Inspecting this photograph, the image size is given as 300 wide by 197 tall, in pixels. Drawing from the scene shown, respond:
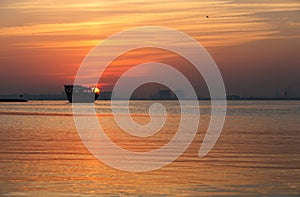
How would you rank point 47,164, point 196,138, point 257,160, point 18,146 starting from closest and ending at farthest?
point 47,164 < point 257,160 < point 18,146 < point 196,138

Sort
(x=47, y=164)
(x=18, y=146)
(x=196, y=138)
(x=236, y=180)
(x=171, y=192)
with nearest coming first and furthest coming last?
(x=171, y=192), (x=236, y=180), (x=47, y=164), (x=18, y=146), (x=196, y=138)

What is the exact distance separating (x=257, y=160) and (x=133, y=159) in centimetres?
431

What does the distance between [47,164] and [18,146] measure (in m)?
7.70

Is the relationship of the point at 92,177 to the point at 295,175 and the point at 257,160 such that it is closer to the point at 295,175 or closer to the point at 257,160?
the point at 295,175

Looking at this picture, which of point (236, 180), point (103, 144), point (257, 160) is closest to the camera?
point (236, 180)

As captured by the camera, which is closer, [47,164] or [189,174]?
[189,174]

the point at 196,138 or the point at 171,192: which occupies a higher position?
the point at 171,192

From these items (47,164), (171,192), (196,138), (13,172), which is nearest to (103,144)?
(196,138)

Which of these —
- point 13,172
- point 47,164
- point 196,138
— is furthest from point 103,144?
point 13,172

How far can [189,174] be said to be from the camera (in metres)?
20.0

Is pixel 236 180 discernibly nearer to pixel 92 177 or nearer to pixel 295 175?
pixel 295 175

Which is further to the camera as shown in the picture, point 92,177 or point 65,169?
point 65,169

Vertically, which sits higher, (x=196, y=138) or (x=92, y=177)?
(x=92, y=177)

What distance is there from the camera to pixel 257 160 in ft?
79.6
